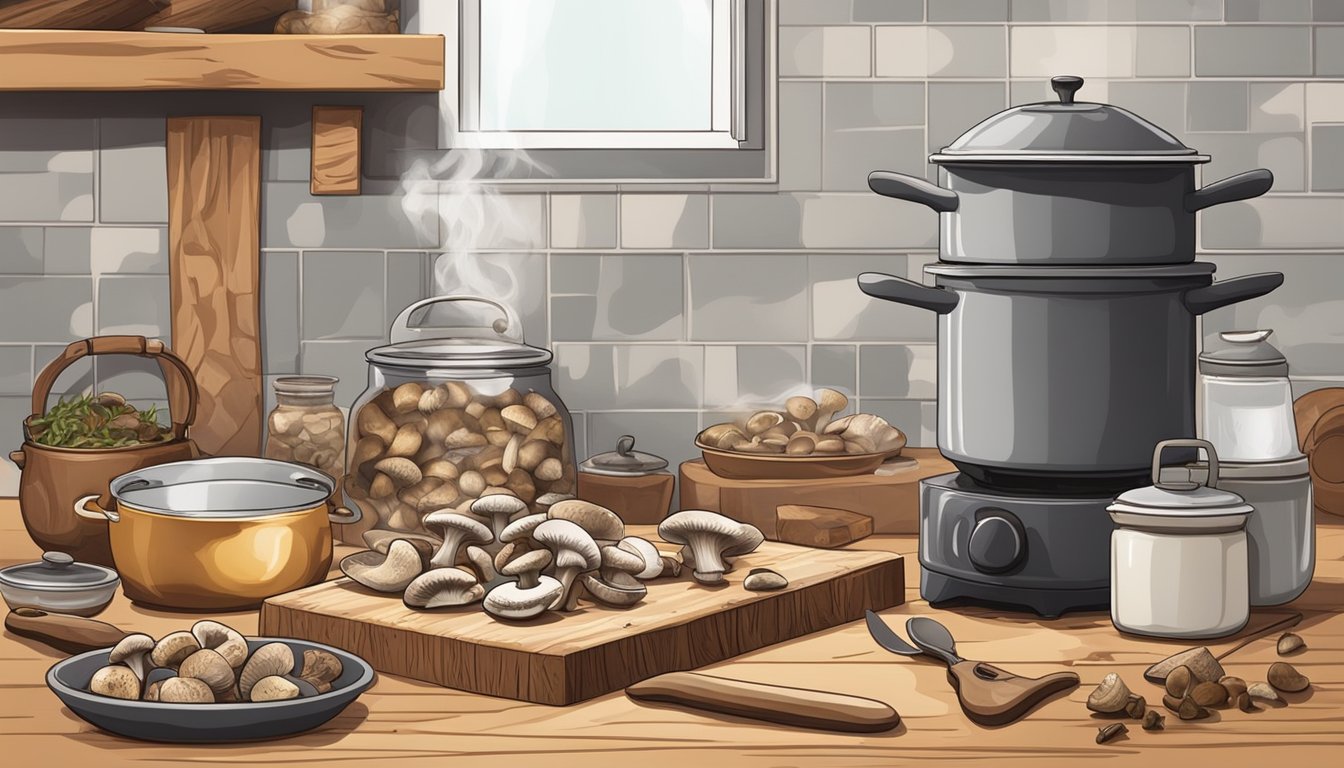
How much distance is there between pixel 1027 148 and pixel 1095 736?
554 millimetres

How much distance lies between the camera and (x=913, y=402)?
2037mm

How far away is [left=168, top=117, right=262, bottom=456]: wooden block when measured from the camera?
1957 mm

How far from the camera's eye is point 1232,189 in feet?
4.20

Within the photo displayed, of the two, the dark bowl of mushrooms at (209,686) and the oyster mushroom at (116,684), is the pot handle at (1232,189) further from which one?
the oyster mushroom at (116,684)

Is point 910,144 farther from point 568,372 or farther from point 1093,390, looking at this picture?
point 1093,390

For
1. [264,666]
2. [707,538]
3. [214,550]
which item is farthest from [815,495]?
[264,666]

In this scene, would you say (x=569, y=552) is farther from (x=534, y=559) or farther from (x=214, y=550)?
(x=214, y=550)

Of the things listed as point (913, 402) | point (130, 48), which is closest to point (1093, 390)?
point (913, 402)

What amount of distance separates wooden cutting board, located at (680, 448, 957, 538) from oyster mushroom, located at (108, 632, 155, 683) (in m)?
0.85

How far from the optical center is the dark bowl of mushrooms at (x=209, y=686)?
3.11 ft

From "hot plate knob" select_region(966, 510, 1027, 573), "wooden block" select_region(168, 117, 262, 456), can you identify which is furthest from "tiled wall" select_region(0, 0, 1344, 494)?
"hot plate knob" select_region(966, 510, 1027, 573)

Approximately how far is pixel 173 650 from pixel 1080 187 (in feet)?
2.89

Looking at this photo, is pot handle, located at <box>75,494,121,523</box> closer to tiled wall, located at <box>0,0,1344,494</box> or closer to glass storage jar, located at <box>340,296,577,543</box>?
glass storage jar, located at <box>340,296,577,543</box>

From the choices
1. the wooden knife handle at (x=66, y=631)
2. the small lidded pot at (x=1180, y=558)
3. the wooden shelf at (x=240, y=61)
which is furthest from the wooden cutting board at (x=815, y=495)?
the wooden knife handle at (x=66, y=631)
